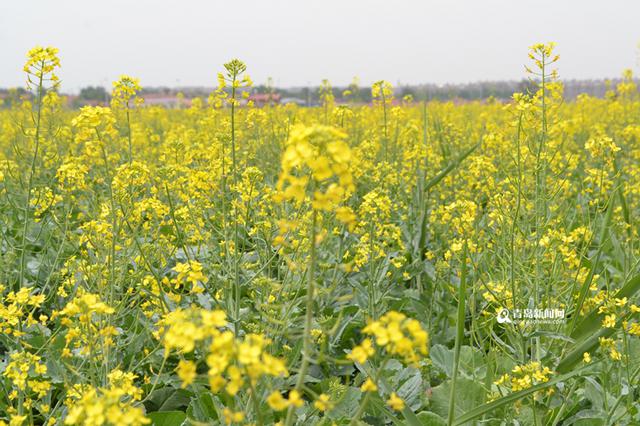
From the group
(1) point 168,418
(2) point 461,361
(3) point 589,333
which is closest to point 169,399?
(1) point 168,418

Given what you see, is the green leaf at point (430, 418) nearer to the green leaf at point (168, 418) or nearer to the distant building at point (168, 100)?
the green leaf at point (168, 418)

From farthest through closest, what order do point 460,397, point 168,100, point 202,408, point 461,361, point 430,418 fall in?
point 168,100, point 461,361, point 460,397, point 430,418, point 202,408

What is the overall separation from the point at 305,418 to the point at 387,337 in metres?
1.24

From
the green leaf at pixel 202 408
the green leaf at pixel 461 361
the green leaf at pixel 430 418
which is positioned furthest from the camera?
the green leaf at pixel 461 361

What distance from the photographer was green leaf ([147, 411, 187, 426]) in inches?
89.4

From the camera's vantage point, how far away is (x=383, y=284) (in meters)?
3.48

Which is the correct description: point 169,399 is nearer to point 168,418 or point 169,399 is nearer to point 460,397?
point 168,418

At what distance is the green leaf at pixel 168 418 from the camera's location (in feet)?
7.45

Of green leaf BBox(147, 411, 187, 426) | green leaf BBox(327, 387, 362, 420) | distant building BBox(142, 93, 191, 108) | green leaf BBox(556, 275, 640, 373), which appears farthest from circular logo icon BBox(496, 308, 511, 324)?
distant building BBox(142, 93, 191, 108)

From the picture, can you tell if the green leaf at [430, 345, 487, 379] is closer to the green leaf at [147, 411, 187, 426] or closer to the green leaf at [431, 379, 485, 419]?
the green leaf at [431, 379, 485, 419]

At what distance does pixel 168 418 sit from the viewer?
89.7 inches

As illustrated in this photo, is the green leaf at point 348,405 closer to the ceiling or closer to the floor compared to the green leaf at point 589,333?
closer to the floor

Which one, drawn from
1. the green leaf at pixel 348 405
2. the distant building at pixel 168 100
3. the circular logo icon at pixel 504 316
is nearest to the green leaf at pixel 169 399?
the green leaf at pixel 348 405

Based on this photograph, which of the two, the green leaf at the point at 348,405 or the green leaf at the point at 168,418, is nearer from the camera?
the green leaf at the point at 168,418
